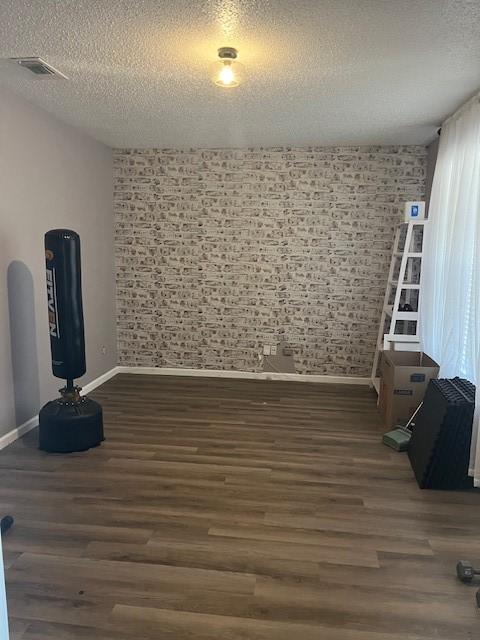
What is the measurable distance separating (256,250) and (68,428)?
2.73 m

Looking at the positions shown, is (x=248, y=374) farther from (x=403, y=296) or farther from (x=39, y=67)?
(x=39, y=67)

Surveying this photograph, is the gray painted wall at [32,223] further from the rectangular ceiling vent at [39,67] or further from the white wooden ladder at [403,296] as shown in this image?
the white wooden ladder at [403,296]

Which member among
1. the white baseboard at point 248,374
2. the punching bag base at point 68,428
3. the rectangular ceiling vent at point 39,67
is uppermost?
the rectangular ceiling vent at point 39,67

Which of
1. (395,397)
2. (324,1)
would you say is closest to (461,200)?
(395,397)

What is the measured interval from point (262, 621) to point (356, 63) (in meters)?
2.83

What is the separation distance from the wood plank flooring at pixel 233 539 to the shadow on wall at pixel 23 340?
0.26m

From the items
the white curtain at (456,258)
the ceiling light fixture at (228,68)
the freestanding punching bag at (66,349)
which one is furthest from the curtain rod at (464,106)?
the freestanding punching bag at (66,349)

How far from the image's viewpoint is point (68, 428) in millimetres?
3184

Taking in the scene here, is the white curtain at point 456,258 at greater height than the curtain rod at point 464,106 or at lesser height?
lesser

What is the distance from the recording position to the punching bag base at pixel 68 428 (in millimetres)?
3182

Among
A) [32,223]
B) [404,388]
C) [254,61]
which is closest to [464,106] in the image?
[254,61]

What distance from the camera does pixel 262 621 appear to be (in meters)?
1.76

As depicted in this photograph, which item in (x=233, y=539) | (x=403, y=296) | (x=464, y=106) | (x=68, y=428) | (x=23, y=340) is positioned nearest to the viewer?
(x=233, y=539)

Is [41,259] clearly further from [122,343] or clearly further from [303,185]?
[303,185]
